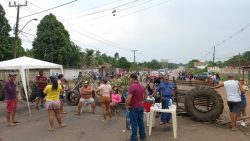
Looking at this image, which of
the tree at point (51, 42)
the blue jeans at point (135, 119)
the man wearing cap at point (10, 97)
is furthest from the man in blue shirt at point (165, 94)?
the tree at point (51, 42)

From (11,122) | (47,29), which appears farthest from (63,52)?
(11,122)

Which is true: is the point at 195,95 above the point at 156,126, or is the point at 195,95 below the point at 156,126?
above

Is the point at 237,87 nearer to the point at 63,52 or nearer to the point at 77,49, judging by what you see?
the point at 63,52

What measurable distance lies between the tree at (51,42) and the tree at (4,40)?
29.2 feet

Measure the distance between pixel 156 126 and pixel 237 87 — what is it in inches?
109

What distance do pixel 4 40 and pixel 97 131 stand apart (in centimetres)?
3041

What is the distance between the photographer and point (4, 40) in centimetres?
3725

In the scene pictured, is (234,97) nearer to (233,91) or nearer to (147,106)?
(233,91)

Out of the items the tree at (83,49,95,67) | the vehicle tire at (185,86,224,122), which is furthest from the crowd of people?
the tree at (83,49,95,67)

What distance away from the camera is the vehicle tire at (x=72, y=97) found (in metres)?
16.4

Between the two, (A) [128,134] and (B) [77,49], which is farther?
(B) [77,49]

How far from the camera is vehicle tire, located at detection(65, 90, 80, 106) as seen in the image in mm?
16406

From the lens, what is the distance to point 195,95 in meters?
12.1

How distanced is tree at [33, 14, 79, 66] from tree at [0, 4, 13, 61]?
351 inches
